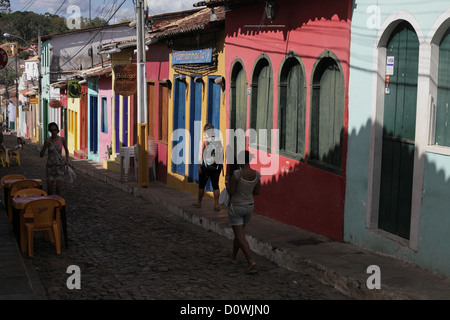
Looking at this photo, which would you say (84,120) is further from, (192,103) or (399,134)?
(399,134)

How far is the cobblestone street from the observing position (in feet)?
22.7

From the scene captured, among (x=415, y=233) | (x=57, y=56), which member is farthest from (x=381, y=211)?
(x=57, y=56)

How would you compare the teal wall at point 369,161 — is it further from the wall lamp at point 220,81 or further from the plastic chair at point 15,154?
the plastic chair at point 15,154

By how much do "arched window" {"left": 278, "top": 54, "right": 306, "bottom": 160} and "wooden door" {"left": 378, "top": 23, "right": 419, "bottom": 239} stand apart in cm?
230

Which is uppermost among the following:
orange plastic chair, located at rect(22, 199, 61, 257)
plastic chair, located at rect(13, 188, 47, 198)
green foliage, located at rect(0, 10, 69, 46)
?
green foliage, located at rect(0, 10, 69, 46)

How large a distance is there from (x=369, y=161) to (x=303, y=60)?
245cm

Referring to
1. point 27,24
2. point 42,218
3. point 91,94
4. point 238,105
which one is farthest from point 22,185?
point 27,24

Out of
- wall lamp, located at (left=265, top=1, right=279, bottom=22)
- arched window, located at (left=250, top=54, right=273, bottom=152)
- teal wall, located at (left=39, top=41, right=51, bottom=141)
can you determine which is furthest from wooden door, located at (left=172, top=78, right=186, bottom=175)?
teal wall, located at (left=39, top=41, right=51, bottom=141)

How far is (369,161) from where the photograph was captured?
8.24 metres

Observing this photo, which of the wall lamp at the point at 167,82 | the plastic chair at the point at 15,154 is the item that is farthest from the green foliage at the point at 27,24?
the wall lamp at the point at 167,82

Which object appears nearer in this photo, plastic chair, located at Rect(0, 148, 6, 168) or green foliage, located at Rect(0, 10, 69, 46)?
plastic chair, located at Rect(0, 148, 6, 168)

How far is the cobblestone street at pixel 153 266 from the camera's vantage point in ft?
22.7
